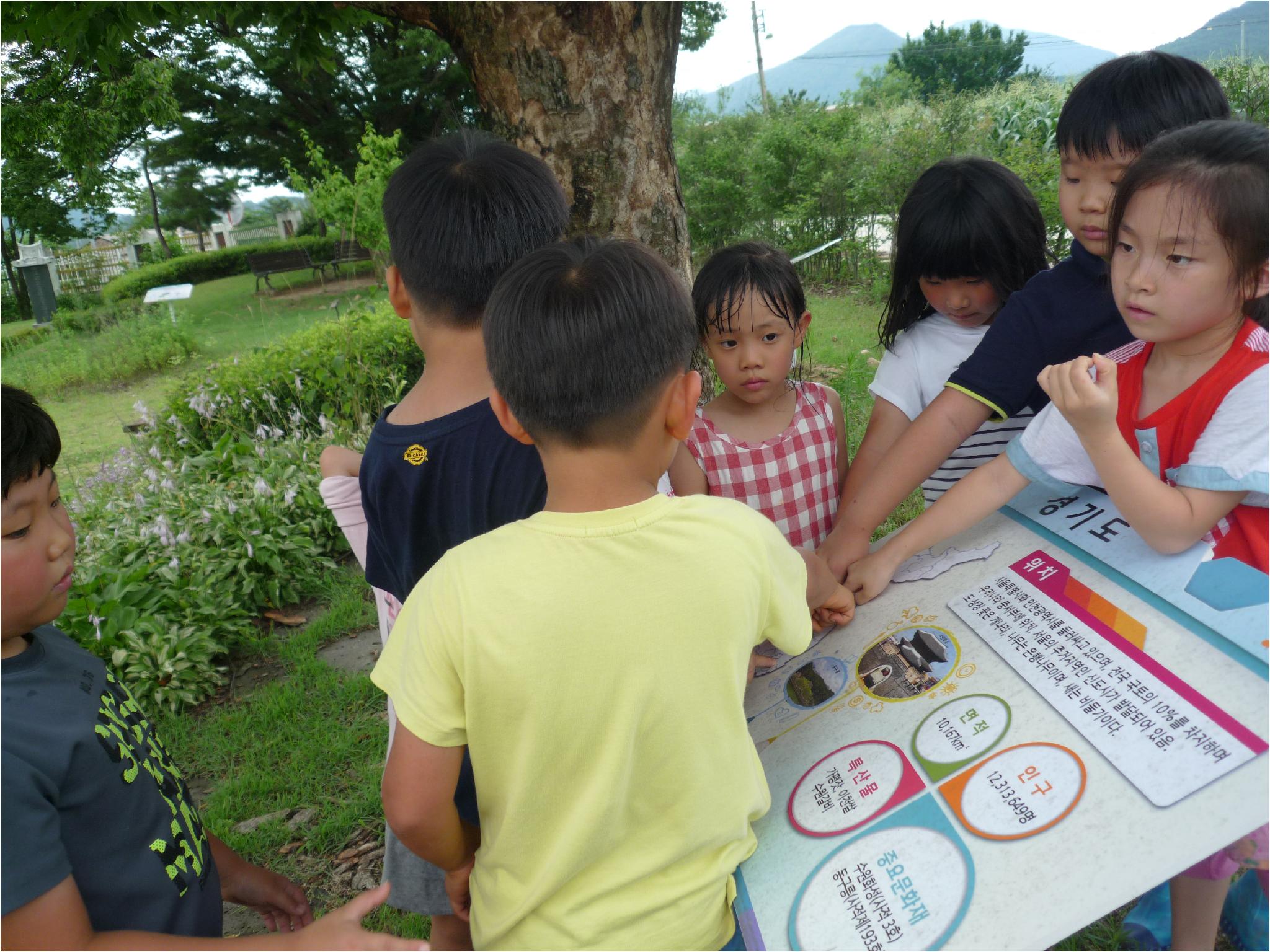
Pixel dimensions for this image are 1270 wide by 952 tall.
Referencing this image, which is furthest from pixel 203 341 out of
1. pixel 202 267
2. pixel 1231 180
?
pixel 202 267

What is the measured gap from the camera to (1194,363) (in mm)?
1475

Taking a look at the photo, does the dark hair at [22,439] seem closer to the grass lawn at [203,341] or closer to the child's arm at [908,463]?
the child's arm at [908,463]

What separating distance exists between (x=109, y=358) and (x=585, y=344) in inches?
483

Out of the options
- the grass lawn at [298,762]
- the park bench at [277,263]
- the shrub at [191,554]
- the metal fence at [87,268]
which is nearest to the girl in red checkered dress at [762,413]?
the grass lawn at [298,762]

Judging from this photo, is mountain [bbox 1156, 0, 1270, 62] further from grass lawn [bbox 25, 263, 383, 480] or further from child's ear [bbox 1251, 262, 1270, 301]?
child's ear [bbox 1251, 262, 1270, 301]

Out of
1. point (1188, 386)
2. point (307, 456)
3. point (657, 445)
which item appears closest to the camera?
point (657, 445)

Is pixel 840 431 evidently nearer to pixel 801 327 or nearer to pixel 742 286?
pixel 801 327

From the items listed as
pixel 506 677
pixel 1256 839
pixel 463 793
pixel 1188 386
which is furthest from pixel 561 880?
pixel 1188 386

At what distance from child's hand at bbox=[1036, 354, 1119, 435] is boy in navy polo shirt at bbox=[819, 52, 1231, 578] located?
20.2 inches

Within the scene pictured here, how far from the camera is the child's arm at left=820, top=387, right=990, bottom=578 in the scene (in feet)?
6.58

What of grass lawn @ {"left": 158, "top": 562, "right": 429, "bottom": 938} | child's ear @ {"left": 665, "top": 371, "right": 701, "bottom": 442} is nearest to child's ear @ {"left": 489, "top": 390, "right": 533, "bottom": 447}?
child's ear @ {"left": 665, "top": 371, "right": 701, "bottom": 442}

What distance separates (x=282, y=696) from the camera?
3432 millimetres

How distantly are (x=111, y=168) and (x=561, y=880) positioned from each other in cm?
1703

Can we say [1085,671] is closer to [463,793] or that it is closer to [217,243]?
[463,793]
